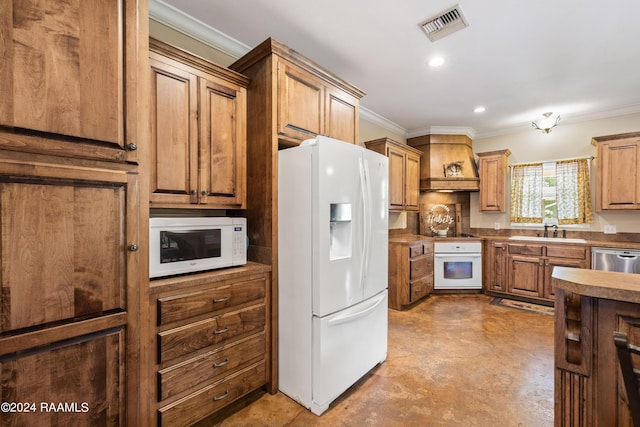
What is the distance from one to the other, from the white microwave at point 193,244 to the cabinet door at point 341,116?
120 cm

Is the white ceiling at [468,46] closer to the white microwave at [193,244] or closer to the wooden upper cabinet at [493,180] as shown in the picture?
the wooden upper cabinet at [493,180]

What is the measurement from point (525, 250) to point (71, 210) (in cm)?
522

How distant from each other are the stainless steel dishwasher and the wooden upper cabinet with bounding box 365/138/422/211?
2355 millimetres

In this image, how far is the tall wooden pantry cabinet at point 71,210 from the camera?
107 centimetres

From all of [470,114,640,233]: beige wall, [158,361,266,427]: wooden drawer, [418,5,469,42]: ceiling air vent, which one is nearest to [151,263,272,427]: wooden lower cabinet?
[158,361,266,427]: wooden drawer

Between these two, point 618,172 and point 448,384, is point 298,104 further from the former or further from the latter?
point 618,172

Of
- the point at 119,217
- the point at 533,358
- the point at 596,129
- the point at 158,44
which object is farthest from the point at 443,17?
the point at 596,129

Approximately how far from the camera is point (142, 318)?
140 centimetres

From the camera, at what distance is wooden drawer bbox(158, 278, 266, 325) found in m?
1.57

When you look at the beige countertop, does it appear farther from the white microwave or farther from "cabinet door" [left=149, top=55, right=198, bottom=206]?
"cabinet door" [left=149, top=55, right=198, bottom=206]

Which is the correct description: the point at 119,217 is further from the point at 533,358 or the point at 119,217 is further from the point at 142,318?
the point at 533,358

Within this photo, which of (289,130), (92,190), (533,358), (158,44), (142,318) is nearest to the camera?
(92,190)

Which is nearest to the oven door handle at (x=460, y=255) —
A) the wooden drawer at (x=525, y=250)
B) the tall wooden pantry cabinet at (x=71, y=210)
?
the wooden drawer at (x=525, y=250)

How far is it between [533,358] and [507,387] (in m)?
0.70
